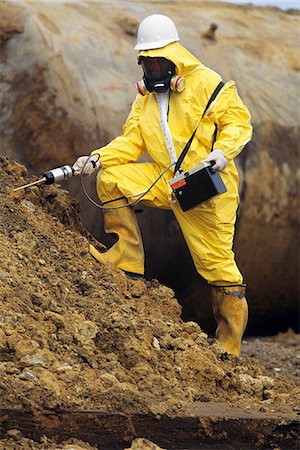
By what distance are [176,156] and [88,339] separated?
74.2 inches

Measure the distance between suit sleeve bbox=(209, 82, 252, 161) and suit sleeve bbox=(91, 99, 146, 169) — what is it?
1.76 feet

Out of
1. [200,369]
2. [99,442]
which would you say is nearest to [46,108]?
[200,369]

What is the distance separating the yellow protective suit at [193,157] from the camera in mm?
7727

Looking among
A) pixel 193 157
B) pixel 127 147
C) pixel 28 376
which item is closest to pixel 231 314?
pixel 193 157

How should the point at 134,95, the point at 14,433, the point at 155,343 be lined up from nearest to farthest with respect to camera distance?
the point at 14,433
the point at 155,343
the point at 134,95

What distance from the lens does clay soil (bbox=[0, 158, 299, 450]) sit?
5684 mm

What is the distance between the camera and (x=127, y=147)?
26.0 ft

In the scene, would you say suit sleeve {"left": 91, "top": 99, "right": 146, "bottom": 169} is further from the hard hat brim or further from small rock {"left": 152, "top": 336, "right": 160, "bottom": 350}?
small rock {"left": 152, "top": 336, "right": 160, "bottom": 350}

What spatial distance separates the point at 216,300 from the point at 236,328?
0.22 metres

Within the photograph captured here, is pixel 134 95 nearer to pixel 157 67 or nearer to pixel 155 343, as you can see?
pixel 157 67

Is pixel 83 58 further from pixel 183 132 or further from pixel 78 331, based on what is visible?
pixel 78 331

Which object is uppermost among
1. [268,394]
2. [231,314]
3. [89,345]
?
[89,345]

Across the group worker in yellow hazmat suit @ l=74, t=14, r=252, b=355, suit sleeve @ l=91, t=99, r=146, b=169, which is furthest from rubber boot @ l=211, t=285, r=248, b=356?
suit sleeve @ l=91, t=99, r=146, b=169

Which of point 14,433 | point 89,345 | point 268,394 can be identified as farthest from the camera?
point 268,394
